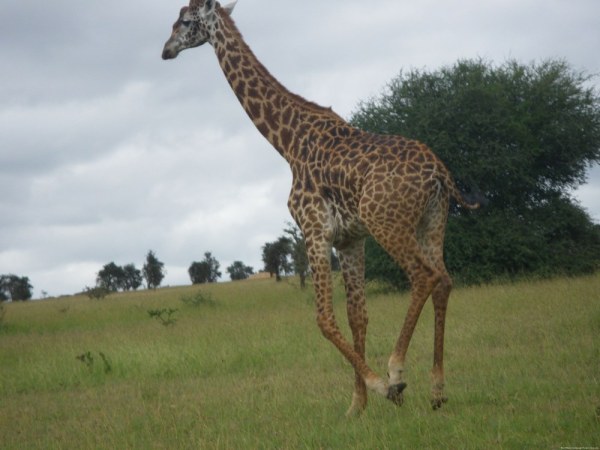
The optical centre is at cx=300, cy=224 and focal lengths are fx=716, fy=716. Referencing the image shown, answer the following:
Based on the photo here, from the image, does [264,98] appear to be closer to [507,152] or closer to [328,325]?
[328,325]

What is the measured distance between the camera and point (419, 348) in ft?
34.5

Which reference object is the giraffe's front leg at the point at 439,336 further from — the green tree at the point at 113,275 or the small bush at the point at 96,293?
the green tree at the point at 113,275

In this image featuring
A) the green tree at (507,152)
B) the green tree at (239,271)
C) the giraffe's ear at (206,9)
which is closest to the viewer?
the giraffe's ear at (206,9)

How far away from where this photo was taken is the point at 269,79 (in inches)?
292

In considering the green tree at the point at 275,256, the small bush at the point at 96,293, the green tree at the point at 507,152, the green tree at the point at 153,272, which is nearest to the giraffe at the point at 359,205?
the green tree at the point at 507,152

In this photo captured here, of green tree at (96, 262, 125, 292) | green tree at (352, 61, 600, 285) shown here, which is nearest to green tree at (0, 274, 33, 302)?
green tree at (96, 262, 125, 292)

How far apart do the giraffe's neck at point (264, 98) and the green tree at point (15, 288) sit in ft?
183

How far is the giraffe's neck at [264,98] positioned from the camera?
23.2ft

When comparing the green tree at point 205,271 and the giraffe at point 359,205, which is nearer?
the giraffe at point 359,205

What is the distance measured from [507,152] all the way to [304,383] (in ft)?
48.9

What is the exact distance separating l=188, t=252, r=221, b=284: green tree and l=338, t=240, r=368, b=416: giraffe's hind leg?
57.5m

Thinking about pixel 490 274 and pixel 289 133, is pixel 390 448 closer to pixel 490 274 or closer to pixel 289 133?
pixel 289 133

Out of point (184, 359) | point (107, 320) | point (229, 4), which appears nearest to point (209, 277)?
point (107, 320)

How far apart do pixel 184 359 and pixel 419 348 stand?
366 cm
